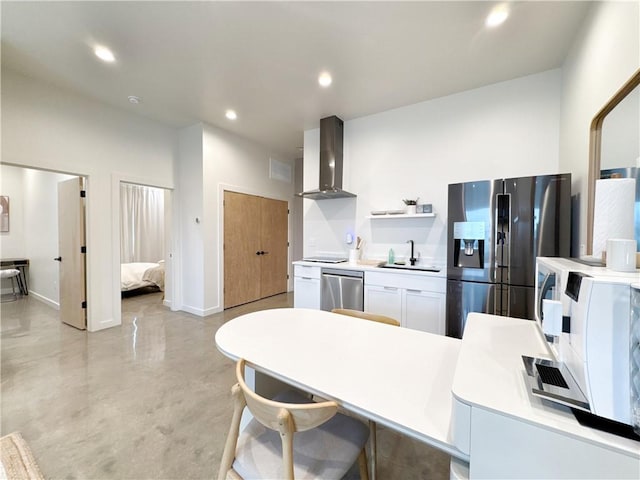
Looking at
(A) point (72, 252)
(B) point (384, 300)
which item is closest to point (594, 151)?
(B) point (384, 300)

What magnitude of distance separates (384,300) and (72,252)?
4227 mm

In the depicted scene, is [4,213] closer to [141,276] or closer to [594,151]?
[141,276]

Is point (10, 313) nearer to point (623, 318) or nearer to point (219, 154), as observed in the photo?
point (219, 154)

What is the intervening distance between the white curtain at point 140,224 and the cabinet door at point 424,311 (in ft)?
23.1

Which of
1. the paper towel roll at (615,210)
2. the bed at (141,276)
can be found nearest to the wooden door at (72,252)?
the bed at (141,276)

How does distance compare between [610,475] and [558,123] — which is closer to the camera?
[610,475]

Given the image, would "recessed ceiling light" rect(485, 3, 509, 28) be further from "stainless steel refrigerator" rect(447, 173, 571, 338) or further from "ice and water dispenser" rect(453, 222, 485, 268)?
"ice and water dispenser" rect(453, 222, 485, 268)

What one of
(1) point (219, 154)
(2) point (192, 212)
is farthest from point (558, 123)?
(2) point (192, 212)

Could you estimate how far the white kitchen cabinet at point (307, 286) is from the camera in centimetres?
344

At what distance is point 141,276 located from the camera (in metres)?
5.42

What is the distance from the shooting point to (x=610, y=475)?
0.56 metres

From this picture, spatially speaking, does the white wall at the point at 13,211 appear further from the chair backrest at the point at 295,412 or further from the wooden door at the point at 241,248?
the chair backrest at the point at 295,412

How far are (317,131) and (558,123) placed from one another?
2.93m

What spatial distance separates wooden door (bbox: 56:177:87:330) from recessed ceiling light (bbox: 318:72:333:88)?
3.34 m
